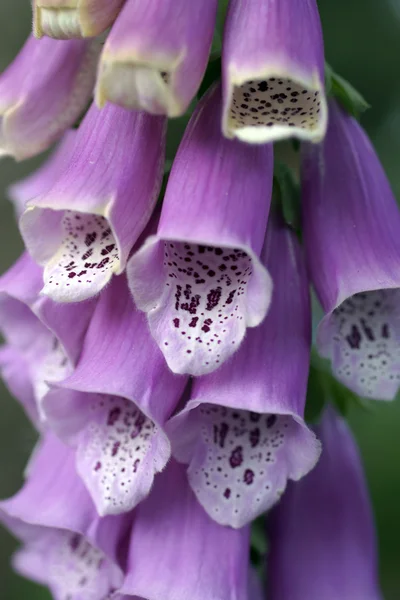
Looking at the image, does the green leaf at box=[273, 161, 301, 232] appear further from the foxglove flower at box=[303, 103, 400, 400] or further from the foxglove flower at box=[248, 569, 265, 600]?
the foxglove flower at box=[248, 569, 265, 600]

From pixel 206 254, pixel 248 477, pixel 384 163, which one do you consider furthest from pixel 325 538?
pixel 384 163

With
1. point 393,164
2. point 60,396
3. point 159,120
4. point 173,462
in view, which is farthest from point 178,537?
point 393,164

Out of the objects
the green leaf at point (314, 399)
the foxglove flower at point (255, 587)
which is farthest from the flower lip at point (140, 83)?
the foxglove flower at point (255, 587)

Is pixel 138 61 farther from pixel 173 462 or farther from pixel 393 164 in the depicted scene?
pixel 393 164

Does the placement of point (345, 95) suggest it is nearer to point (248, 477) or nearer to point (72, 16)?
point (72, 16)

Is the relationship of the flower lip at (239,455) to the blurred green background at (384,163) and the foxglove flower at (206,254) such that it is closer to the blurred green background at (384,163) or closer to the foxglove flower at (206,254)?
the foxglove flower at (206,254)

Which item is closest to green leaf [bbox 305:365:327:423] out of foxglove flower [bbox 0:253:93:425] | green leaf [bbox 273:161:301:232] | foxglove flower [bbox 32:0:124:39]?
green leaf [bbox 273:161:301:232]
